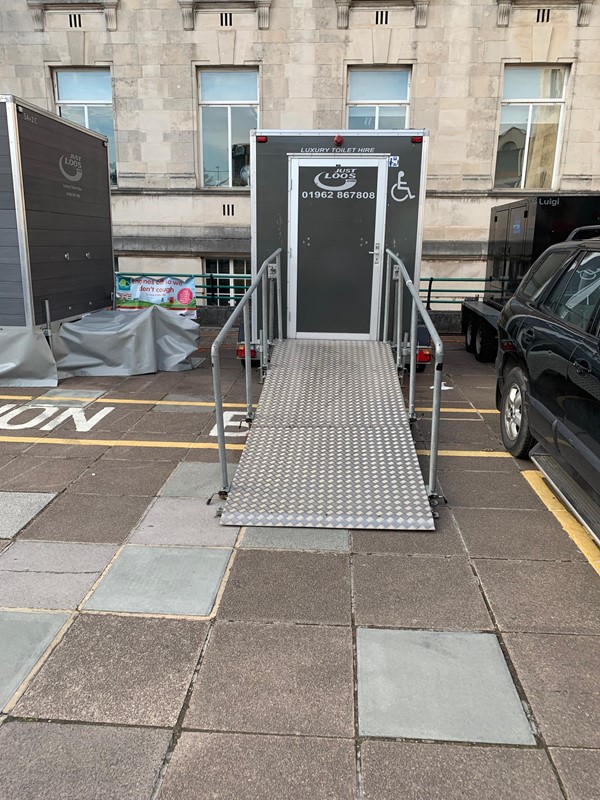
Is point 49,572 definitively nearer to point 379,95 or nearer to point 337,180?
point 337,180

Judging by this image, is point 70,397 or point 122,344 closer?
point 70,397

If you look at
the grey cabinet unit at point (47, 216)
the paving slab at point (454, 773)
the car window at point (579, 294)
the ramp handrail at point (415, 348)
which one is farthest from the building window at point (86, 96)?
the paving slab at point (454, 773)

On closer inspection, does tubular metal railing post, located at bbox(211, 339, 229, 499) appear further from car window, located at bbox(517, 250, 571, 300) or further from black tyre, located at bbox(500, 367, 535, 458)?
car window, located at bbox(517, 250, 571, 300)

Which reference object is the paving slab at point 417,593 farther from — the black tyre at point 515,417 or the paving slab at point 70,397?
the paving slab at point 70,397

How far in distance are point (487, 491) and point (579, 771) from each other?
8.98 feet

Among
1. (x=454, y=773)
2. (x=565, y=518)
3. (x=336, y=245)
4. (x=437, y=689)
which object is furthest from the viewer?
(x=336, y=245)

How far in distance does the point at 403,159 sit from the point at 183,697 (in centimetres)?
683

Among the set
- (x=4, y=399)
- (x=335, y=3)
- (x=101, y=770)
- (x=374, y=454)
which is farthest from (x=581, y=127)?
(x=101, y=770)

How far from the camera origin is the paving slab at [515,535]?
3.97m

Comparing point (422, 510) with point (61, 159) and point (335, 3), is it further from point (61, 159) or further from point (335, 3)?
point (335, 3)

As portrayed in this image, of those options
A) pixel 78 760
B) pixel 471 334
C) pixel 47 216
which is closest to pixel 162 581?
pixel 78 760

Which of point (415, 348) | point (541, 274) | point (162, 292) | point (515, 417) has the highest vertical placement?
point (541, 274)

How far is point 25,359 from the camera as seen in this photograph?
7.95 m

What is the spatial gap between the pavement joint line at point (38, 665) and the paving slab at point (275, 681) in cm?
78
